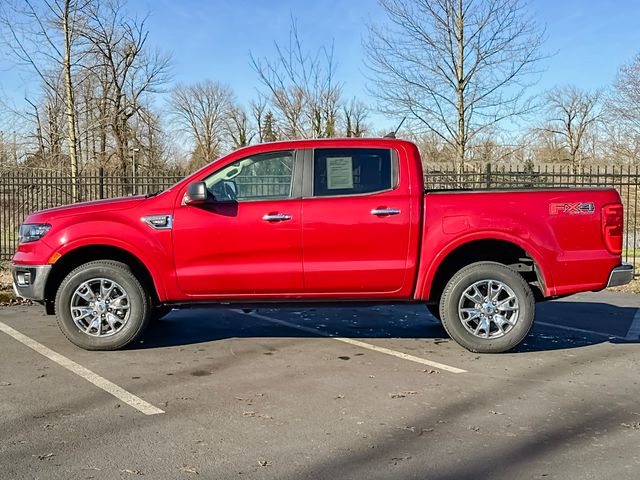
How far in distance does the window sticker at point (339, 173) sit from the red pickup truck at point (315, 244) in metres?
0.01

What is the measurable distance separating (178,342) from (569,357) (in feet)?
12.5

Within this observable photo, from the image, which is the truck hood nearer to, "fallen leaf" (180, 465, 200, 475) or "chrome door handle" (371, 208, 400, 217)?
"chrome door handle" (371, 208, 400, 217)

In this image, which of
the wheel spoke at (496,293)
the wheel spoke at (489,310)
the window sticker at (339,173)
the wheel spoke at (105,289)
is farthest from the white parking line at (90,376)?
the wheel spoke at (496,293)

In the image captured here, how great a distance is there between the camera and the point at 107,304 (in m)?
5.62

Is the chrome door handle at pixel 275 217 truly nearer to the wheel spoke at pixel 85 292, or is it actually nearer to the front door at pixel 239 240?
the front door at pixel 239 240

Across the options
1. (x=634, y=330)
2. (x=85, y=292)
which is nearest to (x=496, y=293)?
(x=634, y=330)

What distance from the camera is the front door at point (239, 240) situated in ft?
18.1

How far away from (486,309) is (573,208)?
121 cm

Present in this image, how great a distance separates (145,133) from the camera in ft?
119

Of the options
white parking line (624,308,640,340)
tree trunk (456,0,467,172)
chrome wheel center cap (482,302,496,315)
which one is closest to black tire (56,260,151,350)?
chrome wheel center cap (482,302,496,315)

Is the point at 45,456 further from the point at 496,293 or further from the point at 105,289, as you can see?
the point at 496,293

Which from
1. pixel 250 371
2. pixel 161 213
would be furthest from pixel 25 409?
pixel 161 213

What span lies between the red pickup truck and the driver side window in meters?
0.01

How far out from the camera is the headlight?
5625mm
